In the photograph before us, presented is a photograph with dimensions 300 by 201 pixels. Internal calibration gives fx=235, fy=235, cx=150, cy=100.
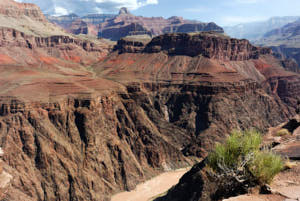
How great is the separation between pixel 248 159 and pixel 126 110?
61.4 m

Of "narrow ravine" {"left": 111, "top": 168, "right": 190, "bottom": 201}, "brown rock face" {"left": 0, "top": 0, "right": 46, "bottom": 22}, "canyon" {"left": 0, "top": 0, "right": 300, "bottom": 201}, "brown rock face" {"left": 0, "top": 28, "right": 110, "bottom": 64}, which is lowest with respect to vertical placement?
"narrow ravine" {"left": 111, "top": 168, "right": 190, "bottom": 201}

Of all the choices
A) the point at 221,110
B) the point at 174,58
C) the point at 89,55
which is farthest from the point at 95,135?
the point at 89,55

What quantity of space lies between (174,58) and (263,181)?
10192cm

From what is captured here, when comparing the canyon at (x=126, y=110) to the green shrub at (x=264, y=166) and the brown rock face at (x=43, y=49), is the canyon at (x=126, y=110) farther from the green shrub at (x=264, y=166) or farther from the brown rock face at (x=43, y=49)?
the green shrub at (x=264, y=166)

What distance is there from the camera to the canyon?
48.8m

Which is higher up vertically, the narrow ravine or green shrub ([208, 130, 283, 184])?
green shrub ([208, 130, 283, 184])

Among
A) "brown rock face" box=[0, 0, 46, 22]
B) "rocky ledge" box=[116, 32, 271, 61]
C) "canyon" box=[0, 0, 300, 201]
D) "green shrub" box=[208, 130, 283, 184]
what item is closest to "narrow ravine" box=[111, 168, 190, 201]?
"canyon" box=[0, 0, 300, 201]

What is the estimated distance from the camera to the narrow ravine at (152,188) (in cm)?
5109

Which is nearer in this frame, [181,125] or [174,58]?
[181,125]

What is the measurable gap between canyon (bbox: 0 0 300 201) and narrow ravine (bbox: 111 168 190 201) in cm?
162

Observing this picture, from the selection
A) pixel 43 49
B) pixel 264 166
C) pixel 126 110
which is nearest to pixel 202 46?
pixel 126 110

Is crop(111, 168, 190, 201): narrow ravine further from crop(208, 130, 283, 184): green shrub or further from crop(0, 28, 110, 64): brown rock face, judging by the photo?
crop(0, 28, 110, 64): brown rock face

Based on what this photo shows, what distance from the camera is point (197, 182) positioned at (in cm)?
3247

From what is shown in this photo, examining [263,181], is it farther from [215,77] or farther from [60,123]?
[215,77]
